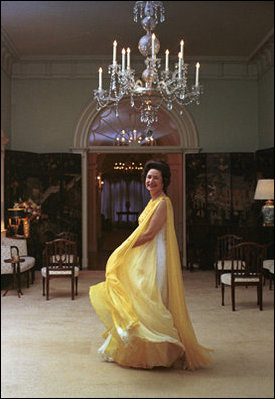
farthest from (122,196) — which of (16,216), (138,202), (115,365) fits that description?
(16,216)

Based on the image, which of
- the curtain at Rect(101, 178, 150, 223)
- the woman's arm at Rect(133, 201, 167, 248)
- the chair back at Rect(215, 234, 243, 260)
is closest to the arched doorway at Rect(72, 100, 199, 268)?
the chair back at Rect(215, 234, 243, 260)

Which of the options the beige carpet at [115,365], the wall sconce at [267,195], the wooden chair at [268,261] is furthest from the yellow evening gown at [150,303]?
the wall sconce at [267,195]

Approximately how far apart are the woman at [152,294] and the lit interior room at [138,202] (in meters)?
0.01

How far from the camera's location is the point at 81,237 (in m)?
8.11

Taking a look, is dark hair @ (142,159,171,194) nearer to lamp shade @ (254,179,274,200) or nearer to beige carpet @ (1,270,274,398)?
beige carpet @ (1,270,274,398)

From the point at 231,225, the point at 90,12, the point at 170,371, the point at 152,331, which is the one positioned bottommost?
the point at 170,371

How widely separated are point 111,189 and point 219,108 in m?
5.02

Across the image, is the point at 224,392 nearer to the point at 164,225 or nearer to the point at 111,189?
the point at 164,225

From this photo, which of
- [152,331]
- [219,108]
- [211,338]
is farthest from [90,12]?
[219,108]

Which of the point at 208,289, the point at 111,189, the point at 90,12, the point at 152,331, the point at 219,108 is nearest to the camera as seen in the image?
the point at 90,12

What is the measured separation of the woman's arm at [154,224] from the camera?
3.03 metres

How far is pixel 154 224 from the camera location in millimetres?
3055

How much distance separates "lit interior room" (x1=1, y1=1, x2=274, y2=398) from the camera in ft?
8.43

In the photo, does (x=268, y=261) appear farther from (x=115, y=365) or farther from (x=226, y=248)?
(x=115, y=365)
